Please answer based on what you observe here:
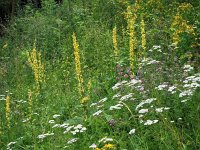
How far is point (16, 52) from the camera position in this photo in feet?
34.3

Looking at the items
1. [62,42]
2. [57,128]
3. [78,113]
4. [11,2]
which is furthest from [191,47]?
[11,2]

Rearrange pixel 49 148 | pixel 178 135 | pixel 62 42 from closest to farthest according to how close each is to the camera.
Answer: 1. pixel 178 135
2. pixel 49 148
3. pixel 62 42

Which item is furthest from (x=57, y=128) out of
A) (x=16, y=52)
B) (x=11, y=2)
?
(x=11, y=2)

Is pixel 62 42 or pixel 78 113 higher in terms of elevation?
pixel 62 42

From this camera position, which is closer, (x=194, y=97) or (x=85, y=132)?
(x=194, y=97)

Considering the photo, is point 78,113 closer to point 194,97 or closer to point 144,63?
point 144,63

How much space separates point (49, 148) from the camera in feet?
15.9

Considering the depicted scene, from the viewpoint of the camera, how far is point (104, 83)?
6414 mm

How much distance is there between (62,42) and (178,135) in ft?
20.1

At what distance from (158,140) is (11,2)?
11.8 meters

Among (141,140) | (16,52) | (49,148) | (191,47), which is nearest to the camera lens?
(141,140)

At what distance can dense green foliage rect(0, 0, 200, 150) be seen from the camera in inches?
175

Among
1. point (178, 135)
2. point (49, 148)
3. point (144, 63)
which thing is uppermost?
point (144, 63)

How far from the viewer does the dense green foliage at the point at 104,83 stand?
445 centimetres
